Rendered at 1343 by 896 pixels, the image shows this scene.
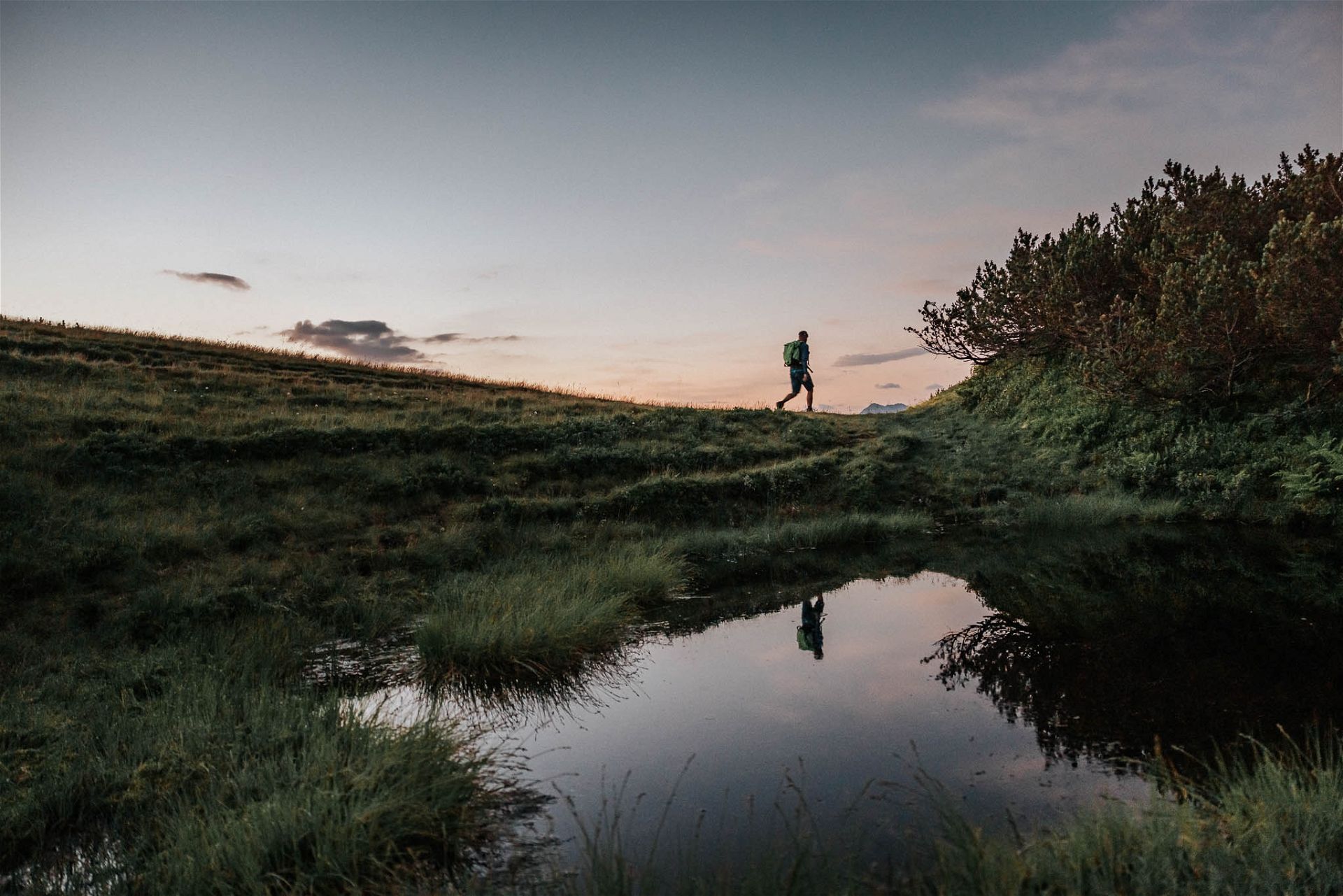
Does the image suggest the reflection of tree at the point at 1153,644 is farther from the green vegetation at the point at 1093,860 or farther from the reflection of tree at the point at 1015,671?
the green vegetation at the point at 1093,860

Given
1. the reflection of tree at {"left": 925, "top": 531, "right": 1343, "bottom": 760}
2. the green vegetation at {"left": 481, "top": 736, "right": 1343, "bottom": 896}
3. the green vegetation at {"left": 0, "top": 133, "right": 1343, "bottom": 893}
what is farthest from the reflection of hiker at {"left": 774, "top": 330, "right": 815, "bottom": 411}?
the green vegetation at {"left": 481, "top": 736, "right": 1343, "bottom": 896}

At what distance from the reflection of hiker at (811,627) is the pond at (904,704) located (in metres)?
0.06

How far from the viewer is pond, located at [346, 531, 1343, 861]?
16.3ft

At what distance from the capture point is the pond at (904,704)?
4965mm

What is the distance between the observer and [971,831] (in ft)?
13.6

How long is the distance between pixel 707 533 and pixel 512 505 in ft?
13.6

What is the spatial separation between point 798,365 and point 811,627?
21.1 metres

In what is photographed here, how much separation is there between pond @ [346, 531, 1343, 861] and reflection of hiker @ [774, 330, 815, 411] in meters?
18.9

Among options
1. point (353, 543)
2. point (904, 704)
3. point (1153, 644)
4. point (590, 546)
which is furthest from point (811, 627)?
point (353, 543)

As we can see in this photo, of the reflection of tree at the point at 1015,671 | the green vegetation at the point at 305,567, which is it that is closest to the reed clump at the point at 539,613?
the green vegetation at the point at 305,567

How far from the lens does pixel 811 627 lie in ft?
32.2

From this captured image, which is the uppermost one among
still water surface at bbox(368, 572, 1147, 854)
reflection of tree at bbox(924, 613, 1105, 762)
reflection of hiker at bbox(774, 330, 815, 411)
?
reflection of hiker at bbox(774, 330, 815, 411)

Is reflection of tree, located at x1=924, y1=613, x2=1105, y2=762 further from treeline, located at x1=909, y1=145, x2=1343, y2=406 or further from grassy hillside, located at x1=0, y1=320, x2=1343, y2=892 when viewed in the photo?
treeline, located at x1=909, y1=145, x2=1343, y2=406

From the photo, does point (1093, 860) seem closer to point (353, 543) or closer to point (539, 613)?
point (539, 613)
